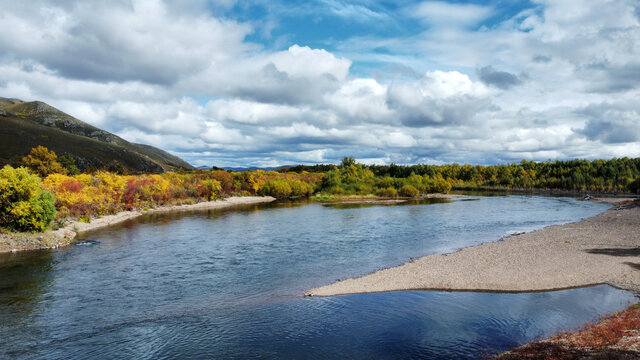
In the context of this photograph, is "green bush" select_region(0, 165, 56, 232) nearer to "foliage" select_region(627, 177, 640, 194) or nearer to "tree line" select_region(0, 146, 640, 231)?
"tree line" select_region(0, 146, 640, 231)

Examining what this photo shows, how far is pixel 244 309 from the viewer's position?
20.7 meters

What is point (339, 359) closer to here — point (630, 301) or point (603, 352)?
point (603, 352)

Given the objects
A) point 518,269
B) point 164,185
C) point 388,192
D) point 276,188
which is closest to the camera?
point 518,269

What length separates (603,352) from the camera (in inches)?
508

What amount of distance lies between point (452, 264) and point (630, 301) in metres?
10.3

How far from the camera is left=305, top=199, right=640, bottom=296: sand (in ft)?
75.9

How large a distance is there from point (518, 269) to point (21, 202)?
4273cm

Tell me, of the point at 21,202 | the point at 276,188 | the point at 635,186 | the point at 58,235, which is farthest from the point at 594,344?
the point at 635,186

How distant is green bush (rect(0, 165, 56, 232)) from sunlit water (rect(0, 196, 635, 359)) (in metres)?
4.67

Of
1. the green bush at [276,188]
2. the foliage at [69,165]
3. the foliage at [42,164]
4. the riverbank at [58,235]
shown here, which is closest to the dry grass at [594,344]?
the riverbank at [58,235]

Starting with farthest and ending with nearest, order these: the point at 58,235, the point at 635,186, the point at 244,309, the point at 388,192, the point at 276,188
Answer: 1. the point at 635,186
2. the point at 388,192
3. the point at 276,188
4. the point at 58,235
5. the point at 244,309

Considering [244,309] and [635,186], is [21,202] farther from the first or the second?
[635,186]

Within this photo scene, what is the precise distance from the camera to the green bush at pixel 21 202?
3575 centimetres

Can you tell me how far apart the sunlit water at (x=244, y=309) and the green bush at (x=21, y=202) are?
15.3 feet
